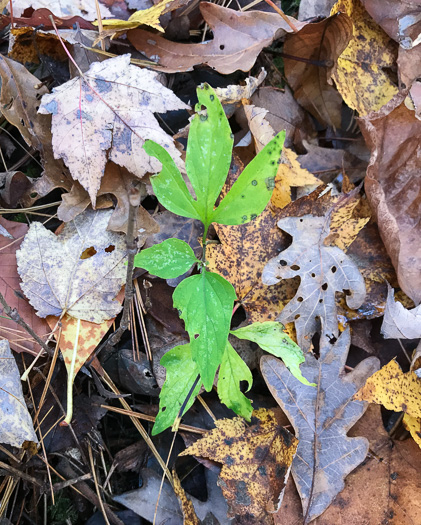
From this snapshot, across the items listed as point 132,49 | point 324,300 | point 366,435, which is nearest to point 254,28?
Answer: point 132,49

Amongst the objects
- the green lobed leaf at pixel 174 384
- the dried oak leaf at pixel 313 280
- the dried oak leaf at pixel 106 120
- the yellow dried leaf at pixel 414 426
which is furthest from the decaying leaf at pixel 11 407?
the yellow dried leaf at pixel 414 426

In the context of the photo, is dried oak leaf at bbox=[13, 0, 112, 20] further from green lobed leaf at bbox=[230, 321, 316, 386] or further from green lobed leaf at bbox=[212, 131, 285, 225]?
green lobed leaf at bbox=[230, 321, 316, 386]

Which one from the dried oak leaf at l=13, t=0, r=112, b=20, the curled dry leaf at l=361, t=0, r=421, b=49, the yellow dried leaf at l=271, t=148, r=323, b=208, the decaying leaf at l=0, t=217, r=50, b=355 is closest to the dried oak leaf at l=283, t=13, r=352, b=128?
the curled dry leaf at l=361, t=0, r=421, b=49

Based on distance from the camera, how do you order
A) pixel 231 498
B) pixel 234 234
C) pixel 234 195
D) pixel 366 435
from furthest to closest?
pixel 234 234
pixel 366 435
pixel 231 498
pixel 234 195

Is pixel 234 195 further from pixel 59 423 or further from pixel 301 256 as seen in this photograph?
pixel 59 423

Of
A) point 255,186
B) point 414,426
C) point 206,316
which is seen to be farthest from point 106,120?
point 414,426

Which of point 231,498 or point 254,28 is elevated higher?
point 254,28

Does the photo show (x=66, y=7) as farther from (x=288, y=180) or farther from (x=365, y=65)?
(x=365, y=65)
